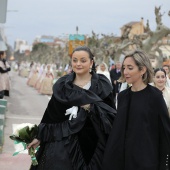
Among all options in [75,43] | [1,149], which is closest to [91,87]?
[1,149]

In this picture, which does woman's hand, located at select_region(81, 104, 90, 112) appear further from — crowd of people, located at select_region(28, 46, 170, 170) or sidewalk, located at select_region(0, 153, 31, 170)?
sidewalk, located at select_region(0, 153, 31, 170)

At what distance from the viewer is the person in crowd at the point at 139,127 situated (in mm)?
3629

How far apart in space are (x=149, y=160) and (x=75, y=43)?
89.5 feet

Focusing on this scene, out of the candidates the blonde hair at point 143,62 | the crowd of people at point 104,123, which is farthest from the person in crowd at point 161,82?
the blonde hair at point 143,62

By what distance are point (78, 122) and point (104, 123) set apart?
237 millimetres

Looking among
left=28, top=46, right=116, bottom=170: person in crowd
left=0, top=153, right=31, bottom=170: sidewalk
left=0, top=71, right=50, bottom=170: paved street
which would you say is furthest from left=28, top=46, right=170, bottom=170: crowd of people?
left=0, top=153, right=31, bottom=170: sidewalk

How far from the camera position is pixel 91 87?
4.30 meters

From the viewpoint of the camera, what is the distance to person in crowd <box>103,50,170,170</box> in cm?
363

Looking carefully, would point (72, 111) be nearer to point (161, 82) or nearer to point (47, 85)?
point (161, 82)

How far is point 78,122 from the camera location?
4160 mm

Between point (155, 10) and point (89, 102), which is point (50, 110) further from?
point (155, 10)

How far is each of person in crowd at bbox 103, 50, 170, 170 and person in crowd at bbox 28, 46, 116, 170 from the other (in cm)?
33

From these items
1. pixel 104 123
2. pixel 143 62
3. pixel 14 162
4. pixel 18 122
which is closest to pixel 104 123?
pixel 104 123

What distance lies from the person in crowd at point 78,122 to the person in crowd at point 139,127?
327 mm
